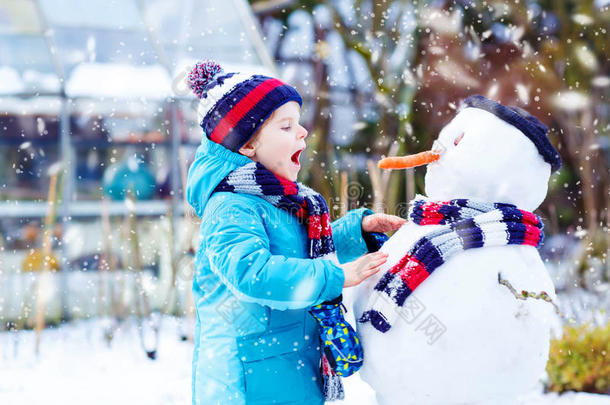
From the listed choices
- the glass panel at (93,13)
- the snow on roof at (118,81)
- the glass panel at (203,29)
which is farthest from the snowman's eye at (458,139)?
the glass panel at (93,13)

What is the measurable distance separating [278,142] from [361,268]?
0.34 m

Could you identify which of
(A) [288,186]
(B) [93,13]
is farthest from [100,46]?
(A) [288,186]

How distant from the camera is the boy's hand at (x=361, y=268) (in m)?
1.15

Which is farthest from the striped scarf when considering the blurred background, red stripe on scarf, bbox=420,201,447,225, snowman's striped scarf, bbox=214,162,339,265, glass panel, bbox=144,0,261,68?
glass panel, bbox=144,0,261,68

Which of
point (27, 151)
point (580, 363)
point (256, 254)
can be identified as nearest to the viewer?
point (256, 254)

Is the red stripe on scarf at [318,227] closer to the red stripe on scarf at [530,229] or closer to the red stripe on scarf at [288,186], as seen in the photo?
the red stripe on scarf at [288,186]

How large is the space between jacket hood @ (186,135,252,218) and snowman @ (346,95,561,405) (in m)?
0.39

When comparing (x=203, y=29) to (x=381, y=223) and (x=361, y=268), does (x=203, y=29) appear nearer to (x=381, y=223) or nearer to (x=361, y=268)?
(x=381, y=223)

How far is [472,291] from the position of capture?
3.77ft

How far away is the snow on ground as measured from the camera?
2740mm

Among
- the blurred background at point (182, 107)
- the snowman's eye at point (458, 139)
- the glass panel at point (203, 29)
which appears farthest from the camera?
the glass panel at point (203, 29)

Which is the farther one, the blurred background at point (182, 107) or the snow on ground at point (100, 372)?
the blurred background at point (182, 107)

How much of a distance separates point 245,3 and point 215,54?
1.60 ft

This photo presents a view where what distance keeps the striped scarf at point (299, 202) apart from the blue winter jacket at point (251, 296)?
0.02m
